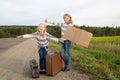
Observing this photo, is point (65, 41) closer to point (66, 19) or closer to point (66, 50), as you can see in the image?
point (66, 50)

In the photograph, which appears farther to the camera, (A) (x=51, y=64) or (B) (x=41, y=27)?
(B) (x=41, y=27)

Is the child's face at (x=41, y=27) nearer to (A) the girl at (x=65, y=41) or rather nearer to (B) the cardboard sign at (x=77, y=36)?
(A) the girl at (x=65, y=41)

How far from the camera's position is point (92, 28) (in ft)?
245

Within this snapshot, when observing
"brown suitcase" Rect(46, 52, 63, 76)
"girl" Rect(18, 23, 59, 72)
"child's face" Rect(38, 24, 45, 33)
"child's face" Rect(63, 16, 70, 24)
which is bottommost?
"brown suitcase" Rect(46, 52, 63, 76)

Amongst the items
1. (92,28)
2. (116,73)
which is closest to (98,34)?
(92,28)

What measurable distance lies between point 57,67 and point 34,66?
81cm

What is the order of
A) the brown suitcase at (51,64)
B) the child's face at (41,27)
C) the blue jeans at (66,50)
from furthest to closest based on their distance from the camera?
the blue jeans at (66,50) → the child's face at (41,27) → the brown suitcase at (51,64)

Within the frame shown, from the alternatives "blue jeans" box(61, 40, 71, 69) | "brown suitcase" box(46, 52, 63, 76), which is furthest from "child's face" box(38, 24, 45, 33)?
"blue jeans" box(61, 40, 71, 69)

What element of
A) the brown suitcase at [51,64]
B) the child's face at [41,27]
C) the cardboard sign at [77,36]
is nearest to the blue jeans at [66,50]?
the cardboard sign at [77,36]

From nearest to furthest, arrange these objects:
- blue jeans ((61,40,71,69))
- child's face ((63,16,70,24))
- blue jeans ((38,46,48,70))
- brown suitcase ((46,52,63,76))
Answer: brown suitcase ((46,52,63,76)) → blue jeans ((38,46,48,70)) → child's face ((63,16,70,24)) → blue jeans ((61,40,71,69))

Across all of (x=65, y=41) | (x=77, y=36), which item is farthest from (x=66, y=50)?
(x=77, y=36)

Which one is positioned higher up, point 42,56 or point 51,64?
point 42,56

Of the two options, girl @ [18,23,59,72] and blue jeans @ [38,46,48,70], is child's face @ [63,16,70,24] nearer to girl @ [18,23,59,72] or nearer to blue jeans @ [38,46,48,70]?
girl @ [18,23,59,72]

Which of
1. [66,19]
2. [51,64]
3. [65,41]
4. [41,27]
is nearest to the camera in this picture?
[51,64]
